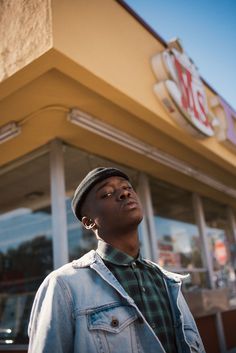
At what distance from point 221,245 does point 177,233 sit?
2047 mm

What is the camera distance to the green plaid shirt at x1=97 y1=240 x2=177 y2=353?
1.66 metres

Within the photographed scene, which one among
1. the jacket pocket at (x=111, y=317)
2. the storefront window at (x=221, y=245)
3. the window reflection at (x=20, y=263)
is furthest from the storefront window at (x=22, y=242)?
the storefront window at (x=221, y=245)

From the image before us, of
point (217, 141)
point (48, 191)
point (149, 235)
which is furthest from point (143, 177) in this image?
point (48, 191)

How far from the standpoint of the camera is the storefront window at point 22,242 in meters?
4.66

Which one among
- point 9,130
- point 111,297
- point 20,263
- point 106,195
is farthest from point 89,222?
point 20,263

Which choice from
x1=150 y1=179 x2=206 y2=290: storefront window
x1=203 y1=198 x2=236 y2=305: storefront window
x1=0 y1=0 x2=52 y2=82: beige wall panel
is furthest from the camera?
x1=203 y1=198 x2=236 y2=305: storefront window

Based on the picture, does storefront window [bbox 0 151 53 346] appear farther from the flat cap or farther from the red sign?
the flat cap

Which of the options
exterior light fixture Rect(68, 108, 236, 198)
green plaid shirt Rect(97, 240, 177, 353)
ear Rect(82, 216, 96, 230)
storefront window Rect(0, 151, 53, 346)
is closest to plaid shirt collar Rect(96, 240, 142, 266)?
green plaid shirt Rect(97, 240, 177, 353)

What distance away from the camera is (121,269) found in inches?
69.7

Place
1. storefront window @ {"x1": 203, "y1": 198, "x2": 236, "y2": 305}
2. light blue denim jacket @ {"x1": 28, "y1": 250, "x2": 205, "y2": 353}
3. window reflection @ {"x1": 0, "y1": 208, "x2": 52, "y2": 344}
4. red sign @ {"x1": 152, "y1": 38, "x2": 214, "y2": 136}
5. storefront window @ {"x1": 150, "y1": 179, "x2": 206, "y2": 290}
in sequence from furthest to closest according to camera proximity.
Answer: storefront window @ {"x1": 203, "y1": 198, "x2": 236, "y2": 305} → storefront window @ {"x1": 150, "y1": 179, "x2": 206, "y2": 290} → window reflection @ {"x1": 0, "y1": 208, "x2": 52, "y2": 344} → red sign @ {"x1": 152, "y1": 38, "x2": 214, "y2": 136} → light blue denim jacket @ {"x1": 28, "y1": 250, "x2": 205, "y2": 353}

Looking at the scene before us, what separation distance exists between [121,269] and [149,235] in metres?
4.13

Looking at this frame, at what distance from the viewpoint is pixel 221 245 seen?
8.41 meters

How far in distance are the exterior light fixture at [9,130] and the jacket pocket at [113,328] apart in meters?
2.90

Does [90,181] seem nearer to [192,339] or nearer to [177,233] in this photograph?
[192,339]
